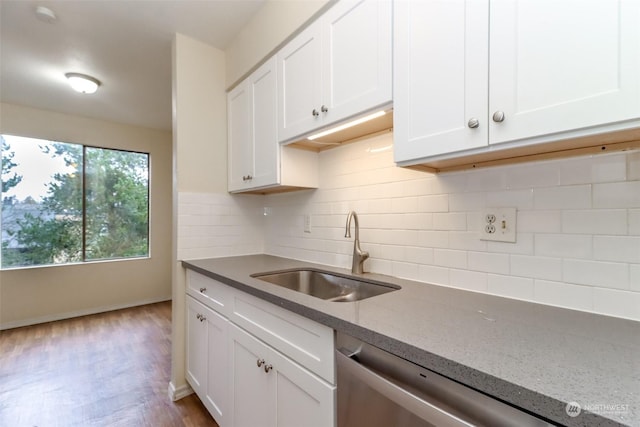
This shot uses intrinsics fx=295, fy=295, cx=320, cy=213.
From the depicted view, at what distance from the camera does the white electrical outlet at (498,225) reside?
1054 millimetres

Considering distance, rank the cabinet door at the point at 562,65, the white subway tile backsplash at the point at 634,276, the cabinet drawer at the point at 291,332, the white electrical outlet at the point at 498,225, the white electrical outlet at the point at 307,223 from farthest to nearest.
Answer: the white electrical outlet at the point at 307,223
the white electrical outlet at the point at 498,225
the cabinet drawer at the point at 291,332
the white subway tile backsplash at the point at 634,276
the cabinet door at the point at 562,65

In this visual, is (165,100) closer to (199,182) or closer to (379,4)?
(199,182)

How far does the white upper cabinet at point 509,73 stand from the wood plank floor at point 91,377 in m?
2.05

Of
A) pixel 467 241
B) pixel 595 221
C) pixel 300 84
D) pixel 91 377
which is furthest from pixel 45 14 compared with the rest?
pixel 595 221

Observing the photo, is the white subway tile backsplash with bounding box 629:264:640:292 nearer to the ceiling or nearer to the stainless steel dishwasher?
the stainless steel dishwasher

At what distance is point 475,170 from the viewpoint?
1157 mm

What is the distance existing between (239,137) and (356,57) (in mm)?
1137

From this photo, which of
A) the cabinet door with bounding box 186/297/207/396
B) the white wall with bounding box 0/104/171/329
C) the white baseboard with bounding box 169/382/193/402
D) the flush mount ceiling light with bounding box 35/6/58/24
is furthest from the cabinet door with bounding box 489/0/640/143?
the white wall with bounding box 0/104/171/329

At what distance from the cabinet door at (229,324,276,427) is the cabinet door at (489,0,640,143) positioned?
120 centimetres

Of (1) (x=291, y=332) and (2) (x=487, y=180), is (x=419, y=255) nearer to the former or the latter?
(2) (x=487, y=180)

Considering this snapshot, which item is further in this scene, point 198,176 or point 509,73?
point 198,176

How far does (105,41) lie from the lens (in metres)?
2.18

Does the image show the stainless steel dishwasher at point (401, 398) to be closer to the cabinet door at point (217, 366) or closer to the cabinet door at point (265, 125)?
the cabinet door at point (217, 366)

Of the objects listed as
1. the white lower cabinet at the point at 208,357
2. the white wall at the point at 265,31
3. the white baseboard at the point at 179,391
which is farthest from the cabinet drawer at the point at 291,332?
the white wall at the point at 265,31
